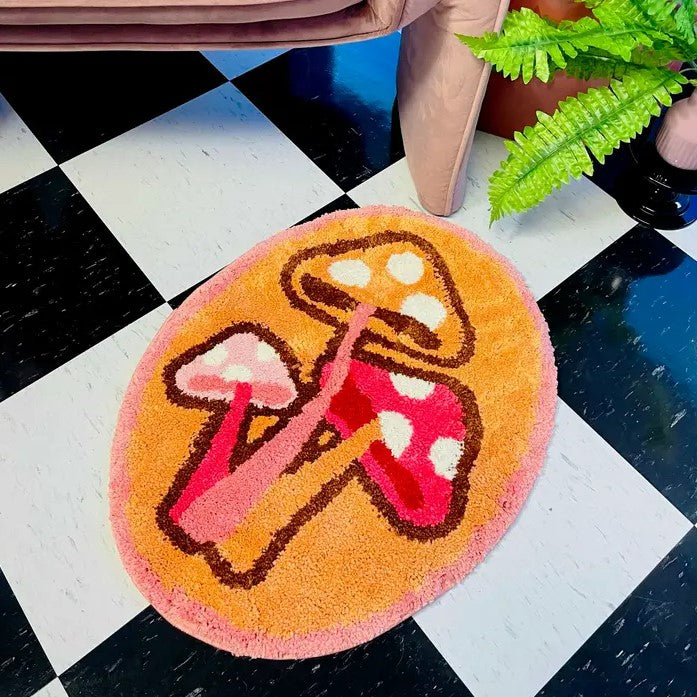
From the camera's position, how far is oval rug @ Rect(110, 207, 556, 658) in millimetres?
1002

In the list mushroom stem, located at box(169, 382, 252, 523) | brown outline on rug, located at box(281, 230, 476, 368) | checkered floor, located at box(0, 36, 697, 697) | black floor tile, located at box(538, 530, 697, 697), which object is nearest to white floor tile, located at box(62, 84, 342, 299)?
checkered floor, located at box(0, 36, 697, 697)

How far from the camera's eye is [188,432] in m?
1.12

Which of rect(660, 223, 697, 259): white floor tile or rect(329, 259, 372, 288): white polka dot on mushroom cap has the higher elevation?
rect(660, 223, 697, 259): white floor tile

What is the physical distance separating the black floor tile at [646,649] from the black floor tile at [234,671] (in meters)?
0.18

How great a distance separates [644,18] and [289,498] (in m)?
0.91

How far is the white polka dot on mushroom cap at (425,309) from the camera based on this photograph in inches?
49.1

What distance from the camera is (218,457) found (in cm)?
110

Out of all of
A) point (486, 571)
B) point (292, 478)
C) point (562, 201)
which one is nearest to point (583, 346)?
point (562, 201)

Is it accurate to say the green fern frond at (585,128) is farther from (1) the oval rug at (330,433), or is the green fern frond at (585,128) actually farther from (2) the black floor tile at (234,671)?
(2) the black floor tile at (234,671)

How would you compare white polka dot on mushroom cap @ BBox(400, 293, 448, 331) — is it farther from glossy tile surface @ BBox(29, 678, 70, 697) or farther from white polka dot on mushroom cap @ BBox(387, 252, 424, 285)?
glossy tile surface @ BBox(29, 678, 70, 697)

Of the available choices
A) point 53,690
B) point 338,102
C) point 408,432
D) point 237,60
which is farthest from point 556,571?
point 237,60

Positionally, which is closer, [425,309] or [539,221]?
[425,309]

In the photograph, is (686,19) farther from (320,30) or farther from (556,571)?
(556,571)

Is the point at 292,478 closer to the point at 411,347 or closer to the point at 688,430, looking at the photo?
the point at 411,347
